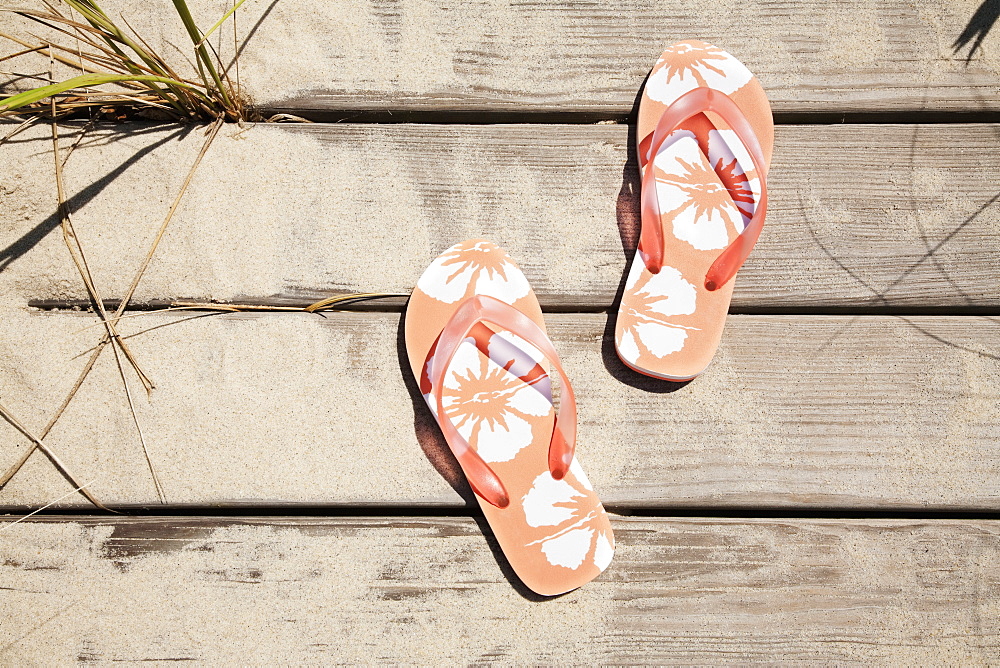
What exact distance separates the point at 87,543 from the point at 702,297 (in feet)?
2.39

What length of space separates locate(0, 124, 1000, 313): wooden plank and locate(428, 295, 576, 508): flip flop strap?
78mm

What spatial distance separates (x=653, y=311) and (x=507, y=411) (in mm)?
203

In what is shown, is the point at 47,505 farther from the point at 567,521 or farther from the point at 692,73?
the point at 692,73

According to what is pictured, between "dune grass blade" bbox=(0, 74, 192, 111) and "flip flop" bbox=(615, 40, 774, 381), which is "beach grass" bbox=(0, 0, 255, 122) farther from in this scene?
"flip flop" bbox=(615, 40, 774, 381)

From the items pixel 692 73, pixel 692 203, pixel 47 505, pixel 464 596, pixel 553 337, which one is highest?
pixel 692 73

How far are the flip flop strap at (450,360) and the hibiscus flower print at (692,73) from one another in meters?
0.33

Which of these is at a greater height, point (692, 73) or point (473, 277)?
point (692, 73)

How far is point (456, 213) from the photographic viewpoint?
0.69 meters

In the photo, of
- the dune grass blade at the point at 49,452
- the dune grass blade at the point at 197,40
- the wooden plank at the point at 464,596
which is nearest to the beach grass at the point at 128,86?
the dune grass blade at the point at 197,40

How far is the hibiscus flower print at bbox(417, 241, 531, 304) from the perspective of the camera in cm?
67

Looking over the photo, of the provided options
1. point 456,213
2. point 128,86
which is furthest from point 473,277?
point 128,86

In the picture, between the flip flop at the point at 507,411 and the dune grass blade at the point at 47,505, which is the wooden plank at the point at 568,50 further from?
the dune grass blade at the point at 47,505

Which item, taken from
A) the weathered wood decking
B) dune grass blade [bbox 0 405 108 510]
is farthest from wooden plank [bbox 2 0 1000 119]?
dune grass blade [bbox 0 405 108 510]

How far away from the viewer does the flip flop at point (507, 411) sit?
63 cm
